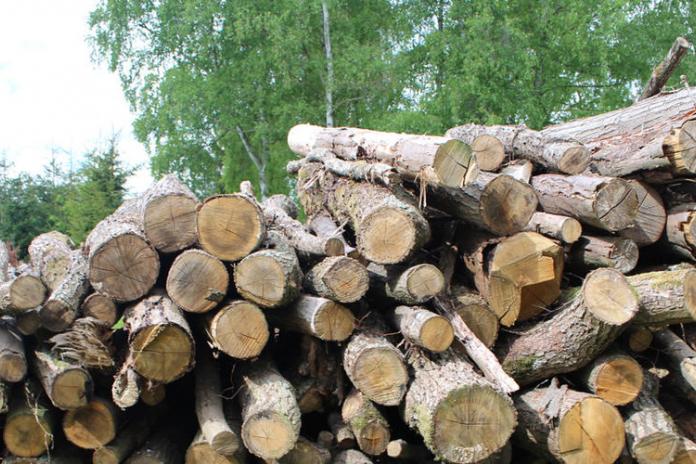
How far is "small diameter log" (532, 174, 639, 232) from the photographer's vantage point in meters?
4.64

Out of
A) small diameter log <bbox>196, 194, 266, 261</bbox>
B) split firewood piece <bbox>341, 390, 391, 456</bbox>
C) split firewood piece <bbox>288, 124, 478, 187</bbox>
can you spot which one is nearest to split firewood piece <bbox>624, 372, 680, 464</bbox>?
split firewood piece <bbox>341, 390, 391, 456</bbox>

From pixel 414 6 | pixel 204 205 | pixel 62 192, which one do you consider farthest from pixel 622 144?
pixel 62 192

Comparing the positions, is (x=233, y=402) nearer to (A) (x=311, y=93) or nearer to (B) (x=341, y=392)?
(B) (x=341, y=392)

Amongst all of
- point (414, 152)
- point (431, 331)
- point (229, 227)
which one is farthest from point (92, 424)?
point (414, 152)

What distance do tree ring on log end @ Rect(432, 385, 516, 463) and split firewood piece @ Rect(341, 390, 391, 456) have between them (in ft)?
1.70

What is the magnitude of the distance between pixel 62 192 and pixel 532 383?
2237 centimetres

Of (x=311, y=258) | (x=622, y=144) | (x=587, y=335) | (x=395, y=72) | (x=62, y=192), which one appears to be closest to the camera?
(x=587, y=335)

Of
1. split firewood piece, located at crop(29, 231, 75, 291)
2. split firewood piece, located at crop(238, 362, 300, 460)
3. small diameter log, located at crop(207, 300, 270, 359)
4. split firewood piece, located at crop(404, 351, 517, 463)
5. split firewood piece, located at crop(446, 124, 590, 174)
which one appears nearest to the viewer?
split firewood piece, located at crop(404, 351, 517, 463)

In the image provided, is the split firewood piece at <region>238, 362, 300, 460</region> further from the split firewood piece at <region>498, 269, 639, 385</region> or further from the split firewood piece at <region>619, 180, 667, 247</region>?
the split firewood piece at <region>619, 180, 667, 247</region>

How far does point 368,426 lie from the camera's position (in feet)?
14.0

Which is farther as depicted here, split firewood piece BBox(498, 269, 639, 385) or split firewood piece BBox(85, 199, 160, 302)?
split firewood piece BBox(85, 199, 160, 302)

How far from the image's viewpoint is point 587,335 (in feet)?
13.6

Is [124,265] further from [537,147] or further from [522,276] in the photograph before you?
[537,147]

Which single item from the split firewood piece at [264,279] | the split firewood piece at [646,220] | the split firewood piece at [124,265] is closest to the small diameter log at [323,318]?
the split firewood piece at [264,279]
